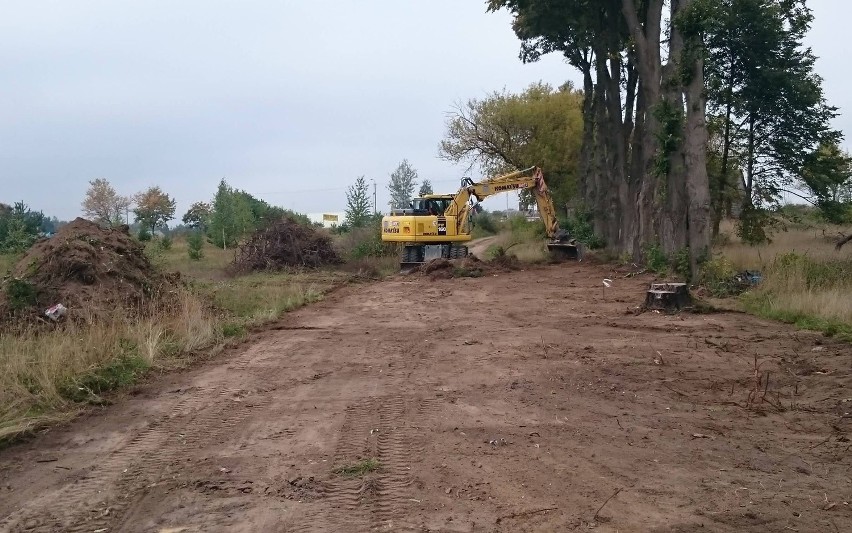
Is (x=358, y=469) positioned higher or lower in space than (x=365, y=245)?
lower

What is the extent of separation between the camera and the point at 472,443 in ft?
23.5

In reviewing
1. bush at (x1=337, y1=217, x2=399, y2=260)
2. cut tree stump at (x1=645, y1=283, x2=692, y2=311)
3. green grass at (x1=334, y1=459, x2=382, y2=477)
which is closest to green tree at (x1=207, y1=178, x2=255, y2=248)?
bush at (x1=337, y1=217, x2=399, y2=260)

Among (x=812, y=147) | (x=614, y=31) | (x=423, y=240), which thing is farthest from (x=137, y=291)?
(x=812, y=147)

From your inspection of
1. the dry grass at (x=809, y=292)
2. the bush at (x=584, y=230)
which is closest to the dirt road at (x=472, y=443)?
the dry grass at (x=809, y=292)

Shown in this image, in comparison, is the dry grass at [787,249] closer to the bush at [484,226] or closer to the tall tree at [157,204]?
the bush at [484,226]

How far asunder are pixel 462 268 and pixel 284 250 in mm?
9453

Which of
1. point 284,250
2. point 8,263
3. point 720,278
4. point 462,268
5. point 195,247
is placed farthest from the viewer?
point 195,247

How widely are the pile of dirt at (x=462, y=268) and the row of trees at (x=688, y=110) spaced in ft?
15.7

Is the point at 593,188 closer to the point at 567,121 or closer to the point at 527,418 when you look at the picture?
the point at 567,121

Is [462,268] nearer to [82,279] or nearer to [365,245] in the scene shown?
[365,245]

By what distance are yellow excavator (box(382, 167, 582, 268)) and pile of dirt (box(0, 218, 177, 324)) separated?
45.6ft

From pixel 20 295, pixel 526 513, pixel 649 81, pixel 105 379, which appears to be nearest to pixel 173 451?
pixel 105 379

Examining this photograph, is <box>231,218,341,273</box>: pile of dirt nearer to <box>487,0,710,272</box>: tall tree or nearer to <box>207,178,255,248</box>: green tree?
<box>207,178,255,248</box>: green tree

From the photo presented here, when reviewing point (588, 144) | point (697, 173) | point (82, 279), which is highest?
point (588, 144)
